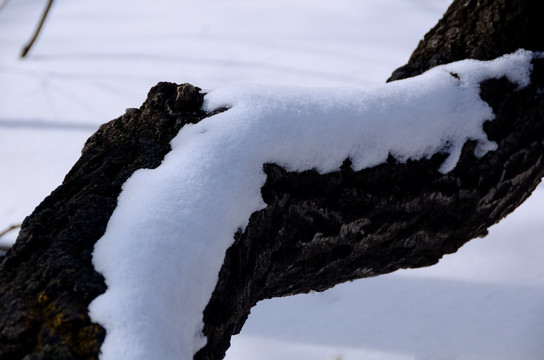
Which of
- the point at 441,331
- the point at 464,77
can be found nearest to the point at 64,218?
the point at 464,77

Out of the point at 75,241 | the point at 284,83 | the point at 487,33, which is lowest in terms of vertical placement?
the point at 75,241

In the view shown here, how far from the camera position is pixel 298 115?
1.23 metres

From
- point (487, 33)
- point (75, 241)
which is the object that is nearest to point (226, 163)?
point (75, 241)

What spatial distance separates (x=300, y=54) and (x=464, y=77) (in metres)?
3.15

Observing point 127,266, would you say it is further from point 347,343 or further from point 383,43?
point 383,43

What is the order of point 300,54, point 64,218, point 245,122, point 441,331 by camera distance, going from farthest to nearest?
point 300,54, point 441,331, point 245,122, point 64,218

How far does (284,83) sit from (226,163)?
2.93 m

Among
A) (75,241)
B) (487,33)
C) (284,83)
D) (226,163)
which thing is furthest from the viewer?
(284,83)

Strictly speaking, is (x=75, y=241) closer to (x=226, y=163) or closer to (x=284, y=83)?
(x=226, y=163)

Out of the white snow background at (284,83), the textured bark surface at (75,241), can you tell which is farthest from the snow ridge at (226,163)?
the white snow background at (284,83)

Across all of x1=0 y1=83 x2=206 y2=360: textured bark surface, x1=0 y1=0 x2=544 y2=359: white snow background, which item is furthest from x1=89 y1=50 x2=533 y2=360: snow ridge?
x1=0 y1=0 x2=544 y2=359: white snow background

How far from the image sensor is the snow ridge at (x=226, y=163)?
0.95m

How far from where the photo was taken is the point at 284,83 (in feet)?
13.1

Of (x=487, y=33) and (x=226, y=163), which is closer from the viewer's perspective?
(x=226, y=163)
